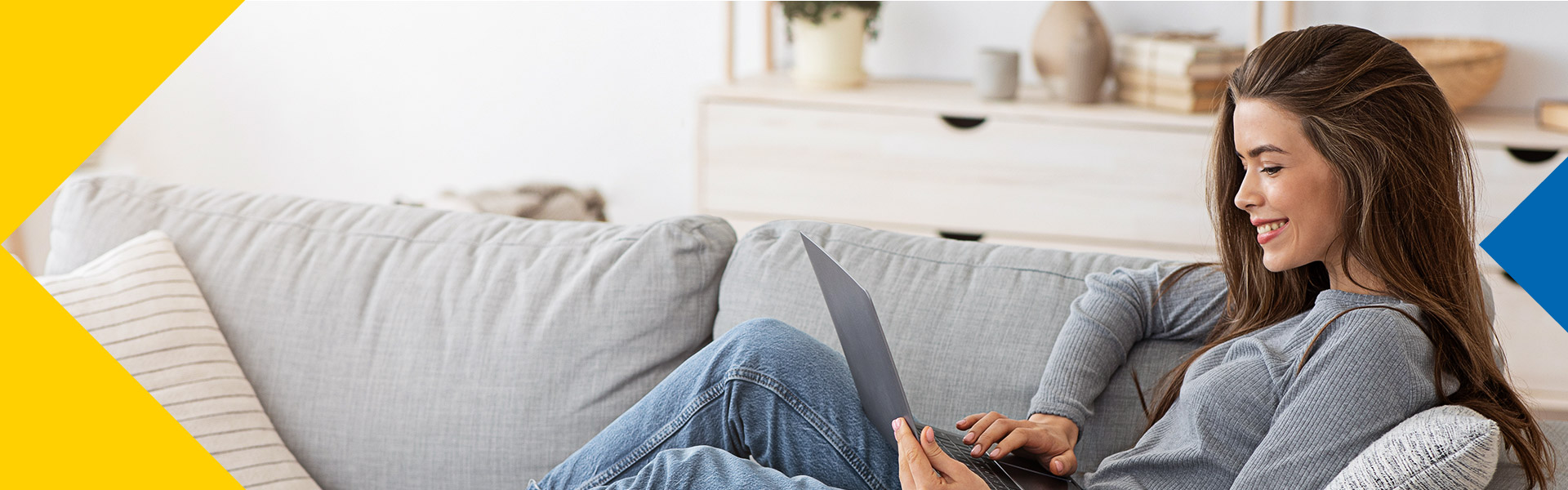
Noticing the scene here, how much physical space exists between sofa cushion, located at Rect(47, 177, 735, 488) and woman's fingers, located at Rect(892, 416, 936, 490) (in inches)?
17.9

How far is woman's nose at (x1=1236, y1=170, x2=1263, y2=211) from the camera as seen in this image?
1.10m

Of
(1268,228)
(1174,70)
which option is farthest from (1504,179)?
(1268,228)

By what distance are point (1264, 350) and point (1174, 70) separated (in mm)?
1289

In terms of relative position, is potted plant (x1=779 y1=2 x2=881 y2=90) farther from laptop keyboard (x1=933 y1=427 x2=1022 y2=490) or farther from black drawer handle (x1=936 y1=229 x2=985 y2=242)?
laptop keyboard (x1=933 y1=427 x2=1022 y2=490)

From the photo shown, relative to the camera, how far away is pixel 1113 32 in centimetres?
261

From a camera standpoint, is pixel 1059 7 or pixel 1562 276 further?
pixel 1059 7

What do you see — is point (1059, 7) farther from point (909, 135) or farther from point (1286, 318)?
point (1286, 318)

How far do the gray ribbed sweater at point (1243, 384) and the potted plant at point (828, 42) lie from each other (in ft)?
4.20

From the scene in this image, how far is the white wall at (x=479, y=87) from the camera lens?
Answer: 109 inches

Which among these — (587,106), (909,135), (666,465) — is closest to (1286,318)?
(666,465)

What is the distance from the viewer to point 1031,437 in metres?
1.21

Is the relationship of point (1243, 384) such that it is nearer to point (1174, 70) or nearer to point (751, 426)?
point (751, 426)

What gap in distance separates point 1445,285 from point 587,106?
233 cm

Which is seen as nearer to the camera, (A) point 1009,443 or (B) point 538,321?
(A) point 1009,443
